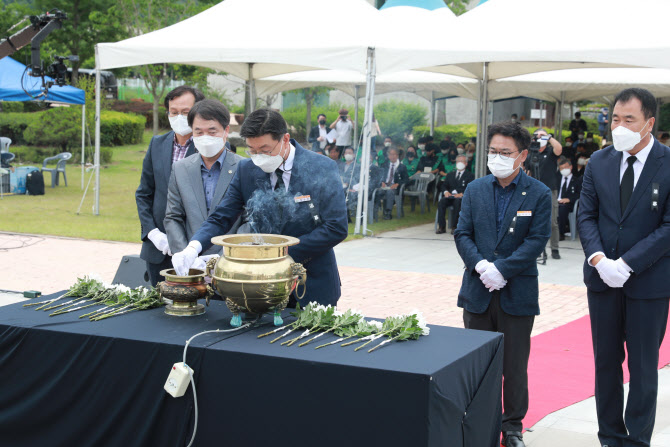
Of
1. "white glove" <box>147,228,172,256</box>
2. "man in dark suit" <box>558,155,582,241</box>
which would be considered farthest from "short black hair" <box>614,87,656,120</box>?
"man in dark suit" <box>558,155,582,241</box>

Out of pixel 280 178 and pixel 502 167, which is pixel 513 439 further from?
pixel 280 178

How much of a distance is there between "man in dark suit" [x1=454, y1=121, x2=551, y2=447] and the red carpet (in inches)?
23.5

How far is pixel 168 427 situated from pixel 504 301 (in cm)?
189

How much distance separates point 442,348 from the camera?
3.09m

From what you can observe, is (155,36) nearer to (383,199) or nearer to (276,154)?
(383,199)

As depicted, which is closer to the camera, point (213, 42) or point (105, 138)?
point (213, 42)

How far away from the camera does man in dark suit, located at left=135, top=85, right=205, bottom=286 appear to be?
15.3ft

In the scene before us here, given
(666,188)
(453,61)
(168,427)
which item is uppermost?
(453,61)

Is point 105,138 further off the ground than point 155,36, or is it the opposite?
point 155,36

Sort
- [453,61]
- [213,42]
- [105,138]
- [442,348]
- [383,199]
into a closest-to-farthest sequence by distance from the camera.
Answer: [442,348] < [453,61] < [213,42] < [383,199] < [105,138]

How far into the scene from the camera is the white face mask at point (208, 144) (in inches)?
168

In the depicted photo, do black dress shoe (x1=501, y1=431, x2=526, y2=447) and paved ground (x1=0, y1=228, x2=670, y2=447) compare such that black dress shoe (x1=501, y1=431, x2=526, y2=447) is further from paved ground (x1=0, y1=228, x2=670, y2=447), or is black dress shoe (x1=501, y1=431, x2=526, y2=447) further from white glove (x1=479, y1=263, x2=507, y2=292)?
white glove (x1=479, y1=263, x2=507, y2=292)

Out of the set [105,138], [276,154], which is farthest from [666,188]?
[105,138]

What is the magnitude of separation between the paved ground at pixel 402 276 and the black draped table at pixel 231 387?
1534 millimetres
